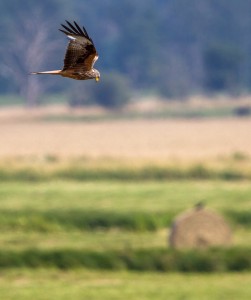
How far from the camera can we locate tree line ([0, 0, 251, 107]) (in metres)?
89.9

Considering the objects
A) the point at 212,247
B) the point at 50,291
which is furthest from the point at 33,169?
the point at 50,291

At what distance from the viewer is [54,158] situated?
4444 centimetres

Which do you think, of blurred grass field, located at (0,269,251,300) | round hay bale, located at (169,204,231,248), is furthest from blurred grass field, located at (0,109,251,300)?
round hay bale, located at (169,204,231,248)

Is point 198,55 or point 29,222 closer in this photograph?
point 29,222

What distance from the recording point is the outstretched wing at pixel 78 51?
23.9 feet

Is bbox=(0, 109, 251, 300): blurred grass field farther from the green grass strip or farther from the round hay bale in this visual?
the round hay bale

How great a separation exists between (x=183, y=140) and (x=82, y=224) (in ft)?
120

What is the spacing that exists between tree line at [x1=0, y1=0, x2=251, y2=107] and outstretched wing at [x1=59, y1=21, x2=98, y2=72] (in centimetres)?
7562

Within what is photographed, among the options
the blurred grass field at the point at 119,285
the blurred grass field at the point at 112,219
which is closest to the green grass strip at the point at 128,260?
the blurred grass field at the point at 112,219

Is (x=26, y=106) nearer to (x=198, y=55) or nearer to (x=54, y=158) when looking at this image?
(x=198, y=55)

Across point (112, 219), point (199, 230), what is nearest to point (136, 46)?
point (112, 219)

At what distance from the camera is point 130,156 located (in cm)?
4900

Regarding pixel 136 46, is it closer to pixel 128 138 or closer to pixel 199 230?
pixel 128 138

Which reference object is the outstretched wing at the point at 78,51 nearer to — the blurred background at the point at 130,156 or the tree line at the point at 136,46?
the blurred background at the point at 130,156
